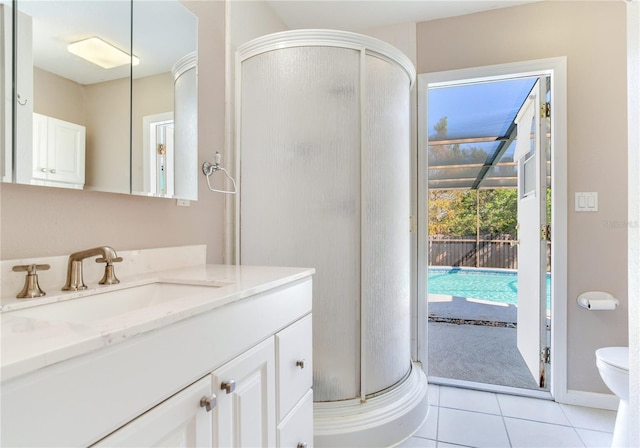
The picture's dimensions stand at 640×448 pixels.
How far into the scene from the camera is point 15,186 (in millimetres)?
880

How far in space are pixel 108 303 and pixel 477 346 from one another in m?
3.10

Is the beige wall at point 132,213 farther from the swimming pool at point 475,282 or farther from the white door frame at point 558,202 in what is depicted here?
the swimming pool at point 475,282

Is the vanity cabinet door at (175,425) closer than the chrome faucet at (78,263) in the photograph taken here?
Yes

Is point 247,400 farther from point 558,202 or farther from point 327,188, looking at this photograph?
point 558,202

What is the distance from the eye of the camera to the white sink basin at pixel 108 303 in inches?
32.4

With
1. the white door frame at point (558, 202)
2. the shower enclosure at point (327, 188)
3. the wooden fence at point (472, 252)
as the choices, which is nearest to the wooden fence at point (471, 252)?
the wooden fence at point (472, 252)

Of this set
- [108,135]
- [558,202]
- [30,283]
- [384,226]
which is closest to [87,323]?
[30,283]

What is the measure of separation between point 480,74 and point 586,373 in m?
1.94

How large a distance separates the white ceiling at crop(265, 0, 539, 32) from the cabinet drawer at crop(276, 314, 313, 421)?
1996 mm

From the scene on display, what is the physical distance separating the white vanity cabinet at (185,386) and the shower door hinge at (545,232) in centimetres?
177

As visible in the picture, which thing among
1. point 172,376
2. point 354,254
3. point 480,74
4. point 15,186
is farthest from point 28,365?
point 480,74

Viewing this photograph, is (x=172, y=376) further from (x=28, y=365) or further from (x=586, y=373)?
(x=586, y=373)

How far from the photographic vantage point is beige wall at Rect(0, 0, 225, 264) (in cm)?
90

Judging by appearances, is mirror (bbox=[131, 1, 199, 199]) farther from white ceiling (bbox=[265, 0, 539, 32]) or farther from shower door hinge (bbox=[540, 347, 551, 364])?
shower door hinge (bbox=[540, 347, 551, 364])
